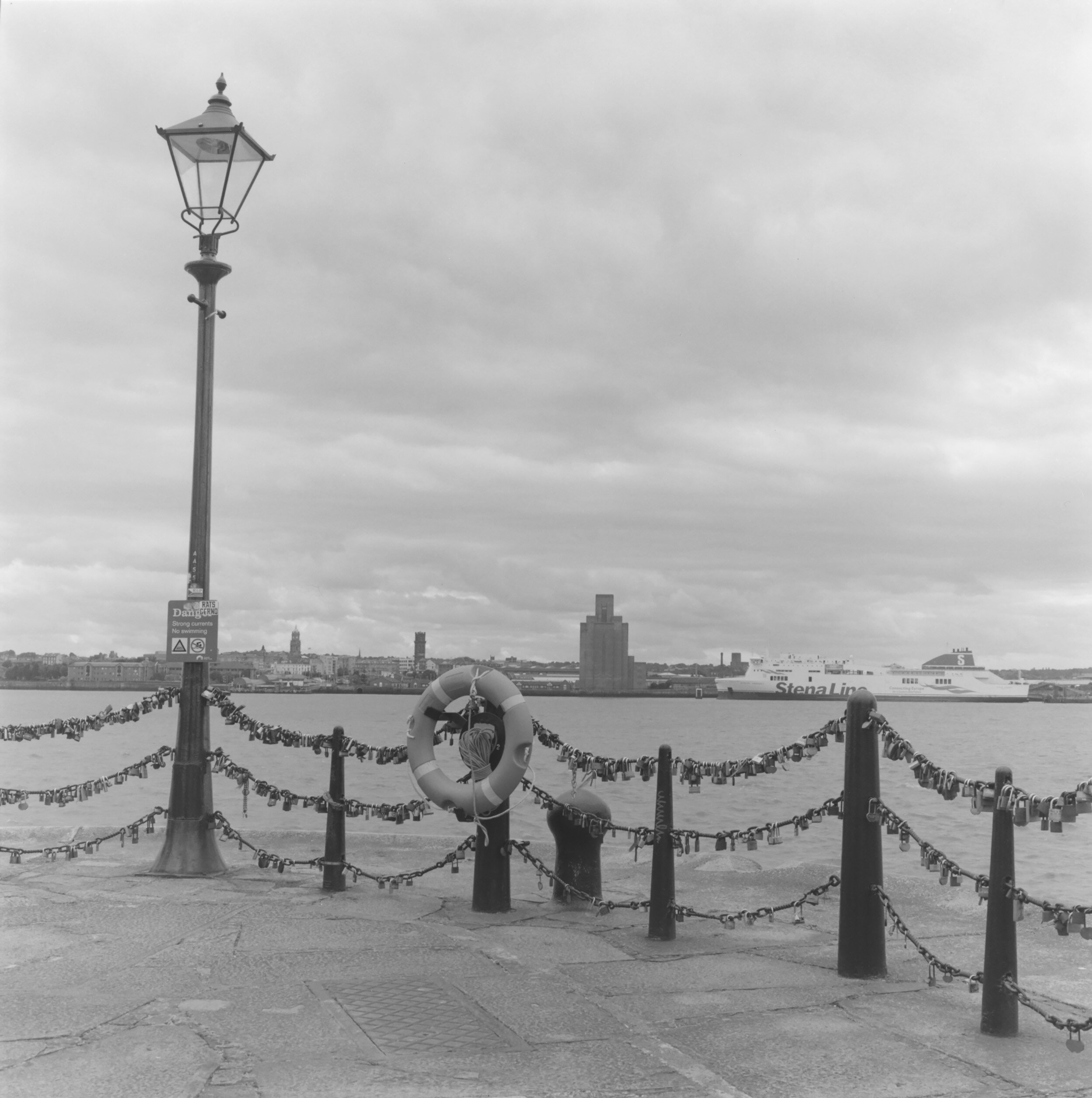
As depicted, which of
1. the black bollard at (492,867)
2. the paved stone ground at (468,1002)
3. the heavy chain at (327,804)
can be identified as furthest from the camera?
the heavy chain at (327,804)

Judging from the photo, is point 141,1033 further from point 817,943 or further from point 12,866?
point 12,866

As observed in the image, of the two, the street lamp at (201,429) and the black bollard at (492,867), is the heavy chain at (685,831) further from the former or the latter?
the street lamp at (201,429)

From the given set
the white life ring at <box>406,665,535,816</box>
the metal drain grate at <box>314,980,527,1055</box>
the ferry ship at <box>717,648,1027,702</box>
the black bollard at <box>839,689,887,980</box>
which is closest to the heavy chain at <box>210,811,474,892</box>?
the white life ring at <box>406,665,535,816</box>

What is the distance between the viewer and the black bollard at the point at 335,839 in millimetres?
9734

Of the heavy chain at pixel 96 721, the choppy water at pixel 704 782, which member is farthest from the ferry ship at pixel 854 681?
the heavy chain at pixel 96 721

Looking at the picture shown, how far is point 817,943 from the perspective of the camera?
26.9ft

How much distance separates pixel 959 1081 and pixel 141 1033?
3818 millimetres

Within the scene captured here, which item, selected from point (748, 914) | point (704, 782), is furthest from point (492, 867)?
A: point (704, 782)

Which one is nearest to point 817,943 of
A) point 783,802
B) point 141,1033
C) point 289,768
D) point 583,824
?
point 583,824

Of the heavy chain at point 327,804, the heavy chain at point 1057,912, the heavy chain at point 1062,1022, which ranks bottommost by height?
the heavy chain at point 1062,1022

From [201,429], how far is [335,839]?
3.91 m

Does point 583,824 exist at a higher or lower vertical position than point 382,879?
higher

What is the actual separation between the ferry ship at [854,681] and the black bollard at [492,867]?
5457 inches

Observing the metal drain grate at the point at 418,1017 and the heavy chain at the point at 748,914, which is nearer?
the metal drain grate at the point at 418,1017
